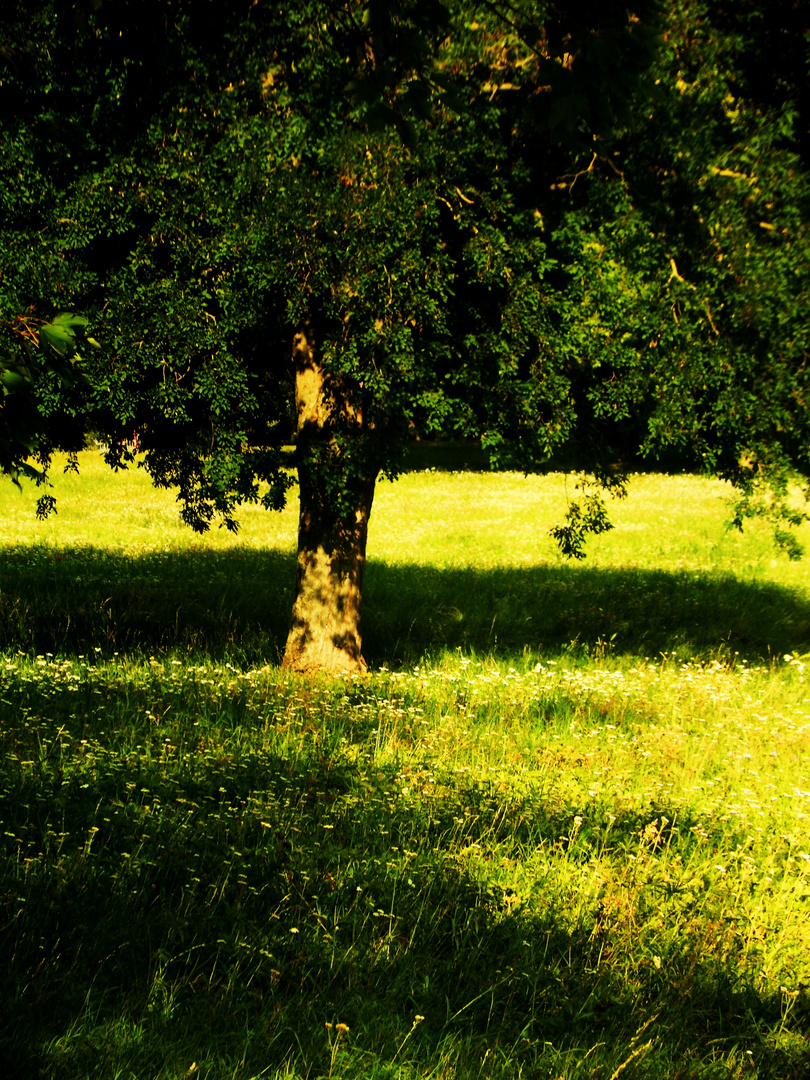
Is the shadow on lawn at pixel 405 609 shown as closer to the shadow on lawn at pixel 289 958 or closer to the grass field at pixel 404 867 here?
the grass field at pixel 404 867

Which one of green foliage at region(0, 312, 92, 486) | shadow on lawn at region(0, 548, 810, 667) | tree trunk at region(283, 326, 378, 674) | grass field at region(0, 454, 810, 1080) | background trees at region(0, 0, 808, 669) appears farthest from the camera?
shadow on lawn at region(0, 548, 810, 667)

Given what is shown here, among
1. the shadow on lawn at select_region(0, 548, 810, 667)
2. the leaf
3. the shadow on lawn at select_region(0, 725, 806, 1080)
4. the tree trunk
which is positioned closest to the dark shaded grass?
the shadow on lawn at select_region(0, 725, 806, 1080)

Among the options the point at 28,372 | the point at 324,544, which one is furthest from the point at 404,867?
the point at 324,544

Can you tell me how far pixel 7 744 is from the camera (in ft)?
19.9

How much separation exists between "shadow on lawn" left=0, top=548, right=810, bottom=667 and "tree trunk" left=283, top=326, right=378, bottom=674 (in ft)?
3.13

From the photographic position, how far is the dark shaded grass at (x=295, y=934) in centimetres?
351

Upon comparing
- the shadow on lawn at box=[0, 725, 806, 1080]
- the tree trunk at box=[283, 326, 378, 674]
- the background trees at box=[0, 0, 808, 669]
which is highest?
the background trees at box=[0, 0, 808, 669]

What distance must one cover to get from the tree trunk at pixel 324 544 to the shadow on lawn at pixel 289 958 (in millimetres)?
4740

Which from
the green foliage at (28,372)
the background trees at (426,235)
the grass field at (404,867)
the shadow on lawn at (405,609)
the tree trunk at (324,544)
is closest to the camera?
the green foliage at (28,372)

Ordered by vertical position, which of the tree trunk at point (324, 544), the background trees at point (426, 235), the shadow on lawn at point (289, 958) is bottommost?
the shadow on lawn at point (289, 958)

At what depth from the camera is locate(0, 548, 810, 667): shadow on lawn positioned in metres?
12.1

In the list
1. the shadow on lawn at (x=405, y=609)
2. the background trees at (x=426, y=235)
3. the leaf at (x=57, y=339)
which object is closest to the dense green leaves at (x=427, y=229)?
the background trees at (x=426, y=235)

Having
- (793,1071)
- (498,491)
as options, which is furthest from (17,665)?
(498,491)

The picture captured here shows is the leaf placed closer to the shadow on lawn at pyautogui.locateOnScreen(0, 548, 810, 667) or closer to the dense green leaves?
the dense green leaves
